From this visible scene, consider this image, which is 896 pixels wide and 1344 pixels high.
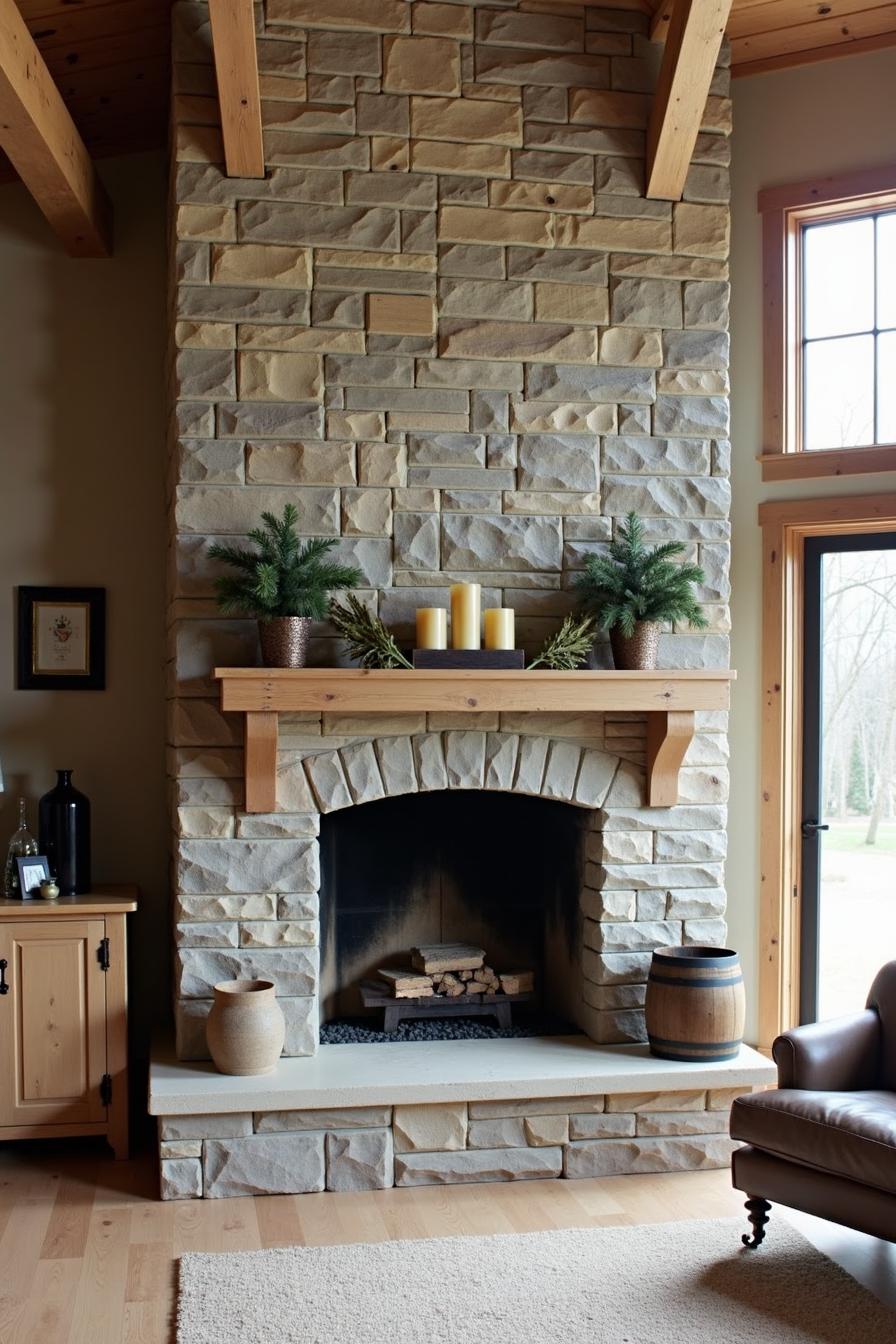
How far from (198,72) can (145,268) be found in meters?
0.92

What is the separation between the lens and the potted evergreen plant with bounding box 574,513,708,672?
4066 millimetres

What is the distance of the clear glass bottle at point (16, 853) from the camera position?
4.19 metres

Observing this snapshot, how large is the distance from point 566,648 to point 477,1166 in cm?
159

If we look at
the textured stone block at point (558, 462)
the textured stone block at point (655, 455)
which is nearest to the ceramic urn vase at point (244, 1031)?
the textured stone block at point (558, 462)

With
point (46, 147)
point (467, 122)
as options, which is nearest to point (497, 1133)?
point (467, 122)

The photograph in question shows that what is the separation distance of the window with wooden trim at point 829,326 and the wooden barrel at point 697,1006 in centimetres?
185

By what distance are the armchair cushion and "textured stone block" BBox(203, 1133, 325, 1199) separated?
4.03 feet

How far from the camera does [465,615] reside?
399 cm

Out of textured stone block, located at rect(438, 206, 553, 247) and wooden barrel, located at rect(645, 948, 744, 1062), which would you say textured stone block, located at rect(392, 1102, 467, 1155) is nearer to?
wooden barrel, located at rect(645, 948, 744, 1062)

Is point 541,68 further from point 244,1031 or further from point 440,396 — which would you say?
point 244,1031

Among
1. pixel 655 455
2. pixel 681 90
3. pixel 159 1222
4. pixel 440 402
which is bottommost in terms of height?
pixel 159 1222

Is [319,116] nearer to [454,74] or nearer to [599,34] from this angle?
[454,74]

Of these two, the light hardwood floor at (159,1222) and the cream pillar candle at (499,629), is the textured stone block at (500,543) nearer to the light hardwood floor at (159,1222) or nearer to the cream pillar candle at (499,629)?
the cream pillar candle at (499,629)

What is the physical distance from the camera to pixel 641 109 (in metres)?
4.30
